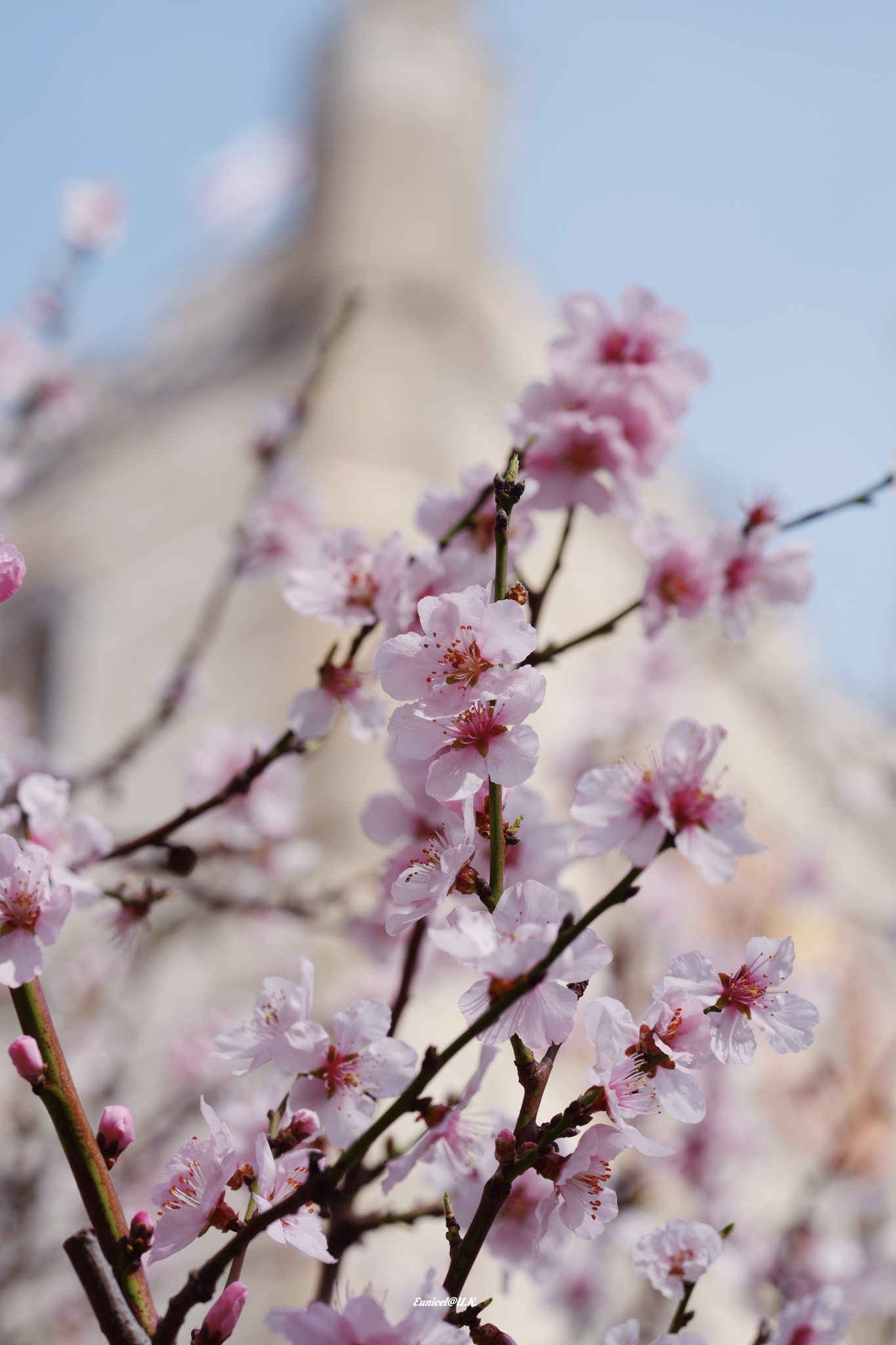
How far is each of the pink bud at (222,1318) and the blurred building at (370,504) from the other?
11.4 ft

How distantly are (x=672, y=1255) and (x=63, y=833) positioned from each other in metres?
0.73

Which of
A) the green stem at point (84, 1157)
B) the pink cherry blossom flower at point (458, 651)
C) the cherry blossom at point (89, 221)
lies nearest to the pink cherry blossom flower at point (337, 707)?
the pink cherry blossom flower at point (458, 651)

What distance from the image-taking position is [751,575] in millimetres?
1376

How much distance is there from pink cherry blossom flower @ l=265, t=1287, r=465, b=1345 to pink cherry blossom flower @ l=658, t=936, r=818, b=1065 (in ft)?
0.98

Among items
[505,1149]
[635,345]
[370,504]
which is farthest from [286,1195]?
[370,504]

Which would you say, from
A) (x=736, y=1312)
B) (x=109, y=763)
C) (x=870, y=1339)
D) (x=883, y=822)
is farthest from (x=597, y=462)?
(x=883, y=822)

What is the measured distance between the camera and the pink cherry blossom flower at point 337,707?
1.16 meters

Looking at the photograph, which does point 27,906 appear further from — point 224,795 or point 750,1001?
point 750,1001

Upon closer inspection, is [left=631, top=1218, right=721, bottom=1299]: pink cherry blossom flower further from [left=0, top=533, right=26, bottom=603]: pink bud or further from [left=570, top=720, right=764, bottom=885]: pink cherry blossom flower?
[left=0, top=533, right=26, bottom=603]: pink bud

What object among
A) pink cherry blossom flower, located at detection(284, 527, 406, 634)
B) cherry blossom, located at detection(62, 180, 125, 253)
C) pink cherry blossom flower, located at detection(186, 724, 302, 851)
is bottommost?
pink cherry blossom flower, located at detection(186, 724, 302, 851)

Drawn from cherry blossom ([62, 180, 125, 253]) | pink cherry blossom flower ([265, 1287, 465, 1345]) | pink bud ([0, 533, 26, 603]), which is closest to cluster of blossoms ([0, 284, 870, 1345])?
pink cherry blossom flower ([265, 1287, 465, 1345])

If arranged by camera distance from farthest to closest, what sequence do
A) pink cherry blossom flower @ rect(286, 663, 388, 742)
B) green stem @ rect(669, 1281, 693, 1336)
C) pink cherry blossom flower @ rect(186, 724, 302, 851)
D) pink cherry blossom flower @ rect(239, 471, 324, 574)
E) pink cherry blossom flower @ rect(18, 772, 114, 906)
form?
1. pink cherry blossom flower @ rect(186, 724, 302, 851)
2. pink cherry blossom flower @ rect(239, 471, 324, 574)
3. pink cherry blossom flower @ rect(286, 663, 388, 742)
4. pink cherry blossom flower @ rect(18, 772, 114, 906)
5. green stem @ rect(669, 1281, 693, 1336)

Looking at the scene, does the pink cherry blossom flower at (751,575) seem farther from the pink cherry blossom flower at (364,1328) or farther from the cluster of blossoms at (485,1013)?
the pink cherry blossom flower at (364,1328)

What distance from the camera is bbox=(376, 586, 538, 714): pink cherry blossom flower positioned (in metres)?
0.83
